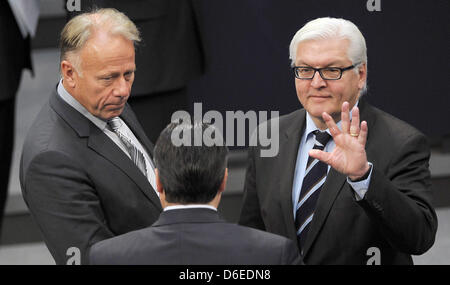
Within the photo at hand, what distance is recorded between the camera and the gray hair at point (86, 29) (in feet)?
8.19

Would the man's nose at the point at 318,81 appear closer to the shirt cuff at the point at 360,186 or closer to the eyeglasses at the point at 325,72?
the eyeglasses at the point at 325,72

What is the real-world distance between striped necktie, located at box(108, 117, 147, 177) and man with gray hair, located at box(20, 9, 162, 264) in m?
0.01

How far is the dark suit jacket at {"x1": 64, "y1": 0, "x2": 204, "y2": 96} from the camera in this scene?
3.87 meters

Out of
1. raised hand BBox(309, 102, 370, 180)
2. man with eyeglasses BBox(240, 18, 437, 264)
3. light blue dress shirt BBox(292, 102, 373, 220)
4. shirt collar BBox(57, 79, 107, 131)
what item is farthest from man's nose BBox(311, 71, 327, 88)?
shirt collar BBox(57, 79, 107, 131)

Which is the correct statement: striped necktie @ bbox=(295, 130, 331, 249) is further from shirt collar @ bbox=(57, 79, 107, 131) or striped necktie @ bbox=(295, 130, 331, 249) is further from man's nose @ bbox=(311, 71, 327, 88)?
shirt collar @ bbox=(57, 79, 107, 131)

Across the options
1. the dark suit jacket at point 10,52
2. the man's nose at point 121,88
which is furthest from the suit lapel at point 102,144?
the dark suit jacket at point 10,52

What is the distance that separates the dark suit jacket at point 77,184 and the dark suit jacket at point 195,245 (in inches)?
9.7

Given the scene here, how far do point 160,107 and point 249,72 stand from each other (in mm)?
465

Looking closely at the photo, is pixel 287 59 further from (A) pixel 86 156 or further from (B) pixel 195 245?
(B) pixel 195 245

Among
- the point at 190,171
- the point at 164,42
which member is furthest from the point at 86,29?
the point at 164,42

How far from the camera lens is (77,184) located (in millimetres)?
2402

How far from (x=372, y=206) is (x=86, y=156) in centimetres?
75

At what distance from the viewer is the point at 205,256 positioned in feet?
6.82

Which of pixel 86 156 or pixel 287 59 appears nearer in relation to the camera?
pixel 86 156
